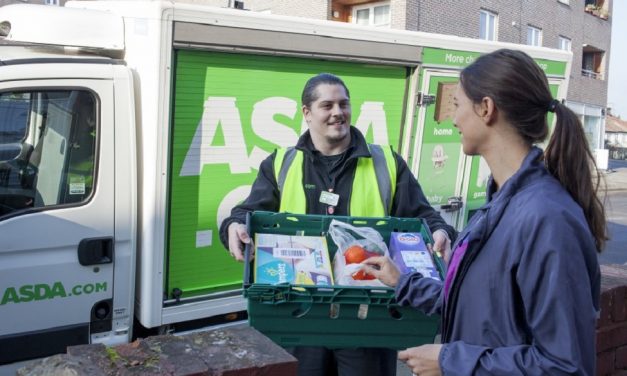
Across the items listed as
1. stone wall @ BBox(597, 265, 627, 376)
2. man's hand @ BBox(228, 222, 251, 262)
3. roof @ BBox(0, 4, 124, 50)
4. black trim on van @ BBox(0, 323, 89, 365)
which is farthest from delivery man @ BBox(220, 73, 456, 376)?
roof @ BBox(0, 4, 124, 50)

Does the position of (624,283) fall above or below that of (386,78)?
below

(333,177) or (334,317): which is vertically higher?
(333,177)

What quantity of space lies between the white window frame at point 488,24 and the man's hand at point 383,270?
23634 millimetres

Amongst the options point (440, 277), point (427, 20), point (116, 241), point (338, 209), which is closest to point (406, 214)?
point (338, 209)

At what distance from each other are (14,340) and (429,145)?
326cm

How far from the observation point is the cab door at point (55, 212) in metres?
3.38

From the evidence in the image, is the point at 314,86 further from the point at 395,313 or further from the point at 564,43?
the point at 564,43

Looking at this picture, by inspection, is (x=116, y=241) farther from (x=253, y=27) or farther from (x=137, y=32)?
(x=253, y=27)

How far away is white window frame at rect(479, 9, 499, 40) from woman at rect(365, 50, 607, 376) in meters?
23.9

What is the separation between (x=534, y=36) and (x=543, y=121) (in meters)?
28.4

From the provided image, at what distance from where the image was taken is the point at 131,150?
3648 millimetres

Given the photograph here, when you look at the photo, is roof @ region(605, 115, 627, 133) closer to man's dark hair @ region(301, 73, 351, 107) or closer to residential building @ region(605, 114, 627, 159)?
residential building @ region(605, 114, 627, 159)

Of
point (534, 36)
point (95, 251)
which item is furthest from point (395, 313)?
point (534, 36)

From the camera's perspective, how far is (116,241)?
3635mm
